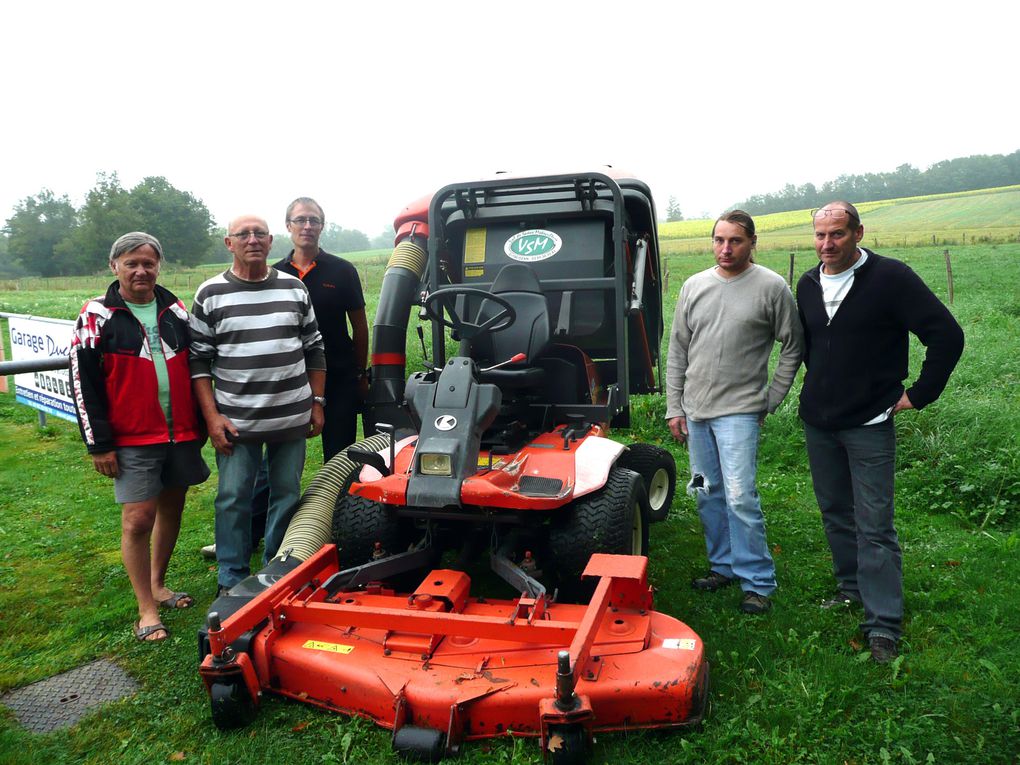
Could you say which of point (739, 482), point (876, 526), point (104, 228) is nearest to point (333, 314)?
point (739, 482)

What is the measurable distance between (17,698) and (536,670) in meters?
2.24

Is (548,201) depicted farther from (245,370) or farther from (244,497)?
(244,497)

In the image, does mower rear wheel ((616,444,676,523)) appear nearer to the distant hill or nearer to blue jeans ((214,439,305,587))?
blue jeans ((214,439,305,587))

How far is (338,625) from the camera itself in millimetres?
3139

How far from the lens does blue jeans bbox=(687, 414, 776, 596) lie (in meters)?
4.01

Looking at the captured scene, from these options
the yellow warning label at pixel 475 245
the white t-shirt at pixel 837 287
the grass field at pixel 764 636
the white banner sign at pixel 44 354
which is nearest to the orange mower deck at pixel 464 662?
the grass field at pixel 764 636

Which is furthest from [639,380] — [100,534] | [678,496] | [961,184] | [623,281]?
[961,184]

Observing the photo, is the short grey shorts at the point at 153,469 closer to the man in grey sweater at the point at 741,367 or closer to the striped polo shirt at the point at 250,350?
the striped polo shirt at the point at 250,350

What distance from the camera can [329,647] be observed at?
315 cm

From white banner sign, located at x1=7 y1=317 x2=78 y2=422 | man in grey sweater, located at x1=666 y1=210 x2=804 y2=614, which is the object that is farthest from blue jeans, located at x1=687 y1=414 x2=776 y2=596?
white banner sign, located at x1=7 y1=317 x2=78 y2=422

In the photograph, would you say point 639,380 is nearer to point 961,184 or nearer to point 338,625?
point 338,625

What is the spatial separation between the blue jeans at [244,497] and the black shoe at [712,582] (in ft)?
7.38

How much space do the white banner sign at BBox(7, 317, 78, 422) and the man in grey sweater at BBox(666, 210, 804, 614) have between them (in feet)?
16.6

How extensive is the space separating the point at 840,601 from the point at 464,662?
2059 millimetres
